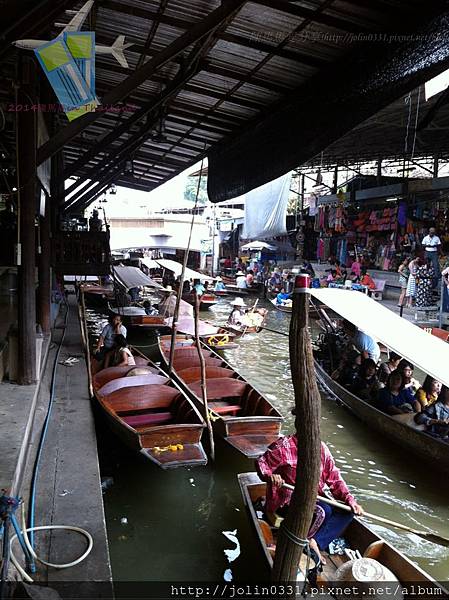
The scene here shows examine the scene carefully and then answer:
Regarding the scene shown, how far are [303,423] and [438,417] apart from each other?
3758 millimetres

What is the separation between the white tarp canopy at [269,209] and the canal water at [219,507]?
13.2m

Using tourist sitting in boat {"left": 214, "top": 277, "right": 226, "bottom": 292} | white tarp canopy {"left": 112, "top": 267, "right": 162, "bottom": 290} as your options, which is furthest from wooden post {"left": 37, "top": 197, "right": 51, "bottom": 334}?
tourist sitting in boat {"left": 214, "top": 277, "right": 226, "bottom": 292}

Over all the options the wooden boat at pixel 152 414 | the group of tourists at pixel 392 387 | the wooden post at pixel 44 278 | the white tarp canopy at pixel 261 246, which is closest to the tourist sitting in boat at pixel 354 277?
the group of tourists at pixel 392 387

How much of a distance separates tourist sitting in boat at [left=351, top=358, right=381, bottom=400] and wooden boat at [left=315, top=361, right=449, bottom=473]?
15 centimetres

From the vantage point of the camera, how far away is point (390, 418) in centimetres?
653

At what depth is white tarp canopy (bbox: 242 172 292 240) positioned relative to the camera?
19.7m

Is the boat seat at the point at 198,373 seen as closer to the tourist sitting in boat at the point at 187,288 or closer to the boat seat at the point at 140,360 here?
the boat seat at the point at 140,360

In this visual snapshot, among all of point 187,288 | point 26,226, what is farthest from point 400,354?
point 187,288

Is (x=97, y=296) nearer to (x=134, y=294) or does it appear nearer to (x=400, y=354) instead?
(x=134, y=294)

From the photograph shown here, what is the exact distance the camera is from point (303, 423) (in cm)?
285

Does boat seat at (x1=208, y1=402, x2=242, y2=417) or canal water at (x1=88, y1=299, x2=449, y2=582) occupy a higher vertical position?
boat seat at (x1=208, y1=402, x2=242, y2=417)

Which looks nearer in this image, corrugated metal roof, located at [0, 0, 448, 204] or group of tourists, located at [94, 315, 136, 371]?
corrugated metal roof, located at [0, 0, 448, 204]

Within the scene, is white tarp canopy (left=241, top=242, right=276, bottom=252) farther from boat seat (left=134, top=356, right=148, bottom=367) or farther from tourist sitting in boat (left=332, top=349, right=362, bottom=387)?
boat seat (left=134, top=356, right=148, bottom=367)

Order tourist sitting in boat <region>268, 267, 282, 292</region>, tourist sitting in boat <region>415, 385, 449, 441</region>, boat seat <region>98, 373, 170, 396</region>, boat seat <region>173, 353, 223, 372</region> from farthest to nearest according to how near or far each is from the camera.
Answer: tourist sitting in boat <region>268, 267, 282, 292</region> < boat seat <region>173, 353, 223, 372</region> < boat seat <region>98, 373, 170, 396</region> < tourist sitting in boat <region>415, 385, 449, 441</region>
